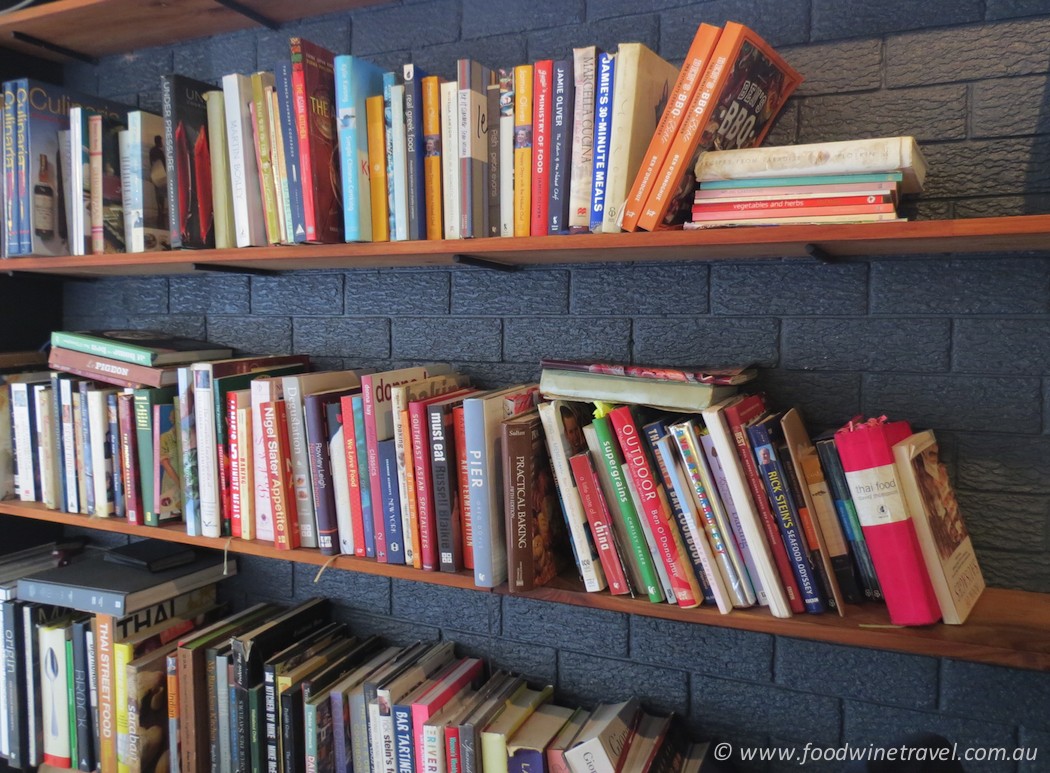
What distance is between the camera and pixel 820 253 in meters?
1.10

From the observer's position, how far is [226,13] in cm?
151

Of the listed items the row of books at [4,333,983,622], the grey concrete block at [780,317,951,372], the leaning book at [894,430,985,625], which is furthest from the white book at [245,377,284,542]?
the leaning book at [894,430,985,625]

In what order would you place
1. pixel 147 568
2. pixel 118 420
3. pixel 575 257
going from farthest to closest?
pixel 147 568
pixel 118 420
pixel 575 257

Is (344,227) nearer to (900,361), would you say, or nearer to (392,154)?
(392,154)

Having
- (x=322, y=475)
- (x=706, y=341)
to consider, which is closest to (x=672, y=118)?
(x=706, y=341)

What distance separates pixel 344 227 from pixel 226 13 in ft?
2.01

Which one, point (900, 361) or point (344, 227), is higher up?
point (344, 227)

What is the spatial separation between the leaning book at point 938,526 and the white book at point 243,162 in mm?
1031

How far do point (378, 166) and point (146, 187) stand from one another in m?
0.51

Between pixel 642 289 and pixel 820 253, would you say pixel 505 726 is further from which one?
pixel 820 253

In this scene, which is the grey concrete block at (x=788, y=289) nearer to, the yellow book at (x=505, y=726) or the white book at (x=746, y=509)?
the white book at (x=746, y=509)

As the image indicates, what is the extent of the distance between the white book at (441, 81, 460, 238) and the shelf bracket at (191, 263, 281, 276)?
52 cm

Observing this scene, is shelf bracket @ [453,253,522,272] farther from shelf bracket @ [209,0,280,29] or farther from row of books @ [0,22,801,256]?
shelf bracket @ [209,0,280,29]

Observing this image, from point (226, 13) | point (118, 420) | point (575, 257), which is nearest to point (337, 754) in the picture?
point (118, 420)
